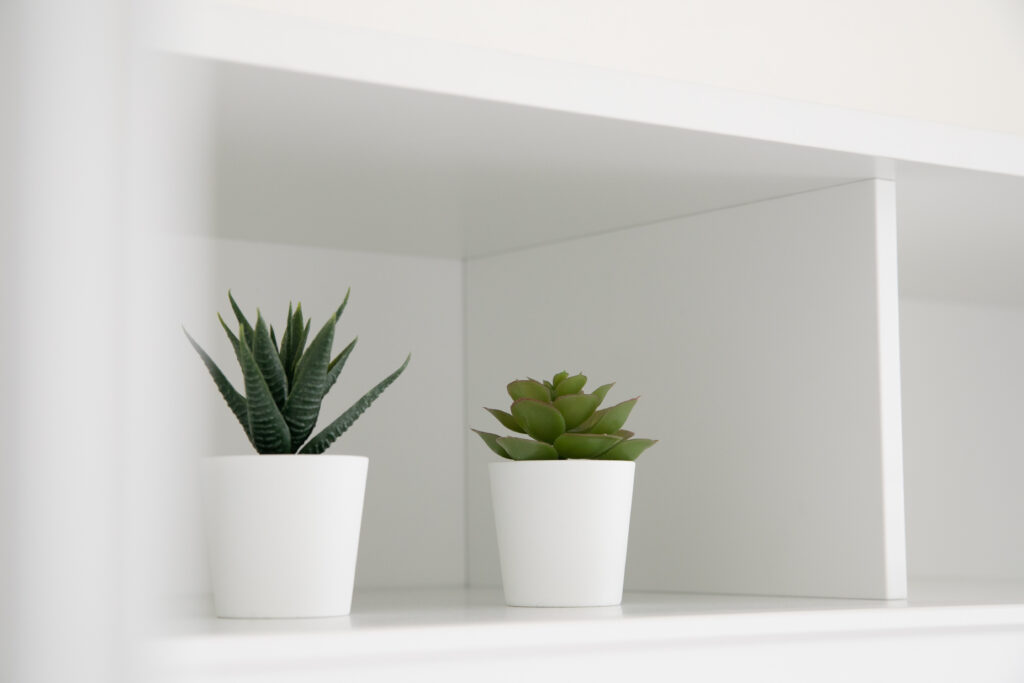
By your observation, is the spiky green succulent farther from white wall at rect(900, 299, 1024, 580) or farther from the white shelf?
white wall at rect(900, 299, 1024, 580)

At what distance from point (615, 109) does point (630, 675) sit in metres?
0.28

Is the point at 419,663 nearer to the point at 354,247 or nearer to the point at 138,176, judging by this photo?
the point at 138,176

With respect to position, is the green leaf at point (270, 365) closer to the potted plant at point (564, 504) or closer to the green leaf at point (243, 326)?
the green leaf at point (243, 326)

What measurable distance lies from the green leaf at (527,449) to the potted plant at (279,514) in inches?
4.4

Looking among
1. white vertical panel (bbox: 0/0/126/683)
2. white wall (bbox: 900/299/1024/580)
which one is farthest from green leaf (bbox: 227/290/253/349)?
white wall (bbox: 900/299/1024/580)

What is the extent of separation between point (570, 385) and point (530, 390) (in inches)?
Result: 1.0

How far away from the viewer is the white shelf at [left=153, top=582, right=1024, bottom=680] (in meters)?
0.53

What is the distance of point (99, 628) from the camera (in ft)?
1.32

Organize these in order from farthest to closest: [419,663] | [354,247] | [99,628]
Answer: [354,247] < [419,663] < [99,628]

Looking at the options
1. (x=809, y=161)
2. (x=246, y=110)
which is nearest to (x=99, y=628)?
(x=246, y=110)

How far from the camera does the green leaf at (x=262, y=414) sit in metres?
0.68

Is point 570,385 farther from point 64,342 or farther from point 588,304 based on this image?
point 64,342

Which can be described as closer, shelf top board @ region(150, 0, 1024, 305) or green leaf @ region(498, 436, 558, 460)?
shelf top board @ region(150, 0, 1024, 305)

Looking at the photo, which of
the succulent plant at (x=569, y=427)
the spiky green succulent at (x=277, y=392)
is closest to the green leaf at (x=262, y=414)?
the spiky green succulent at (x=277, y=392)
